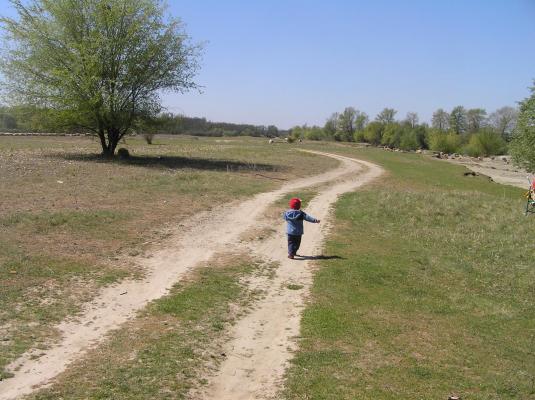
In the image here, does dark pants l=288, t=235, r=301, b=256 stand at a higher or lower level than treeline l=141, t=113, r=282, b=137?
lower

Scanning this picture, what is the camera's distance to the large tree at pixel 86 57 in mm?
34906

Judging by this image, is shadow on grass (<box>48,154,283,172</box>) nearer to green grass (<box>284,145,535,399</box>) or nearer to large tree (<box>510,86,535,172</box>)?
green grass (<box>284,145,535,399</box>)

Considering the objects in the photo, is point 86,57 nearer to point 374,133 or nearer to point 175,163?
point 175,163

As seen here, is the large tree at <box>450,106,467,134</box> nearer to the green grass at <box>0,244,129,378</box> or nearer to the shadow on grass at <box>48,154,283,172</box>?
the shadow on grass at <box>48,154,283,172</box>

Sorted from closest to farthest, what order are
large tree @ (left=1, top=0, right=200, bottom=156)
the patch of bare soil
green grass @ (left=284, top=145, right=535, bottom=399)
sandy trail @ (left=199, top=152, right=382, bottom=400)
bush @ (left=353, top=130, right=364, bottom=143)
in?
sandy trail @ (left=199, top=152, right=382, bottom=400) < green grass @ (left=284, top=145, right=535, bottom=399) < large tree @ (left=1, top=0, right=200, bottom=156) < the patch of bare soil < bush @ (left=353, top=130, right=364, bottom=143)

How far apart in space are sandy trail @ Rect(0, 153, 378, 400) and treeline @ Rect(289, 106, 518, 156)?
89073 mm

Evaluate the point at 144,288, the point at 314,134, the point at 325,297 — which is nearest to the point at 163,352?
the point at 144,288

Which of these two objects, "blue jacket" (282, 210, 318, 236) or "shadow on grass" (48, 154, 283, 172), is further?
"shadow on grass" (48, 154, 283, 172)

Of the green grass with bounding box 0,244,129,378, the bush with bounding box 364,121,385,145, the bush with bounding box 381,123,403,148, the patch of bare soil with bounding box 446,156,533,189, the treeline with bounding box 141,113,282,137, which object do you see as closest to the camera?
the green grass with bounding box 0,244,129,378

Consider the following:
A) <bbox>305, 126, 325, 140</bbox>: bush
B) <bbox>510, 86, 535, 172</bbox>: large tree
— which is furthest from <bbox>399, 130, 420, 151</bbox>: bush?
<bbox>510, 86, 535, 172</bbox>: large tree

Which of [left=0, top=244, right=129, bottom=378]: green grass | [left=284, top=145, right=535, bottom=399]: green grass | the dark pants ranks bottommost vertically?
[left=284, top=145, right=535, bottom=399]: green grass

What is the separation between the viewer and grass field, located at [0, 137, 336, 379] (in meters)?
10.3

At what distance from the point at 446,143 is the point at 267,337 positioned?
112451mm

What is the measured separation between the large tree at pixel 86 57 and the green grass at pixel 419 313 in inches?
819
